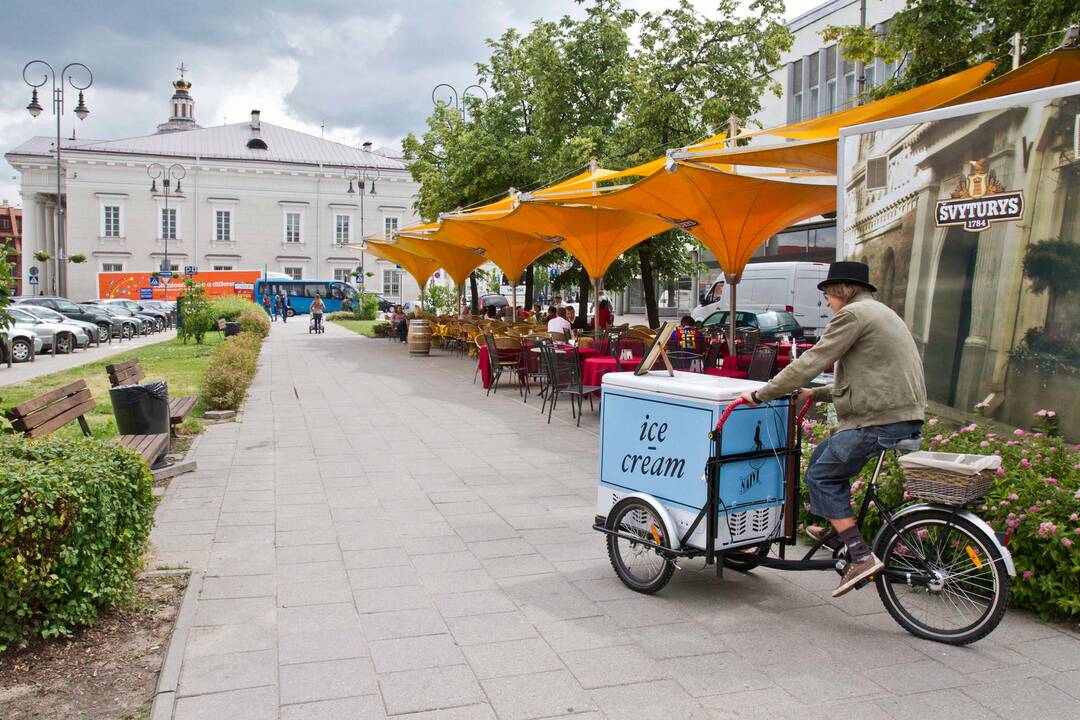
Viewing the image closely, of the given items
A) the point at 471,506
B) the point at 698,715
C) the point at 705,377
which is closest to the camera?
the point at 698,715

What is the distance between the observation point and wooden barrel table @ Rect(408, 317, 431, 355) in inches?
956

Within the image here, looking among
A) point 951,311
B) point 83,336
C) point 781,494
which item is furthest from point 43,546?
point 83,336

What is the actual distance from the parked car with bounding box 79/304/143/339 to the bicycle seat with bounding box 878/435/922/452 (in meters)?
32.4

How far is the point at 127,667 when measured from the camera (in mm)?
3984

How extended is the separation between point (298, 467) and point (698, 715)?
19.4ft

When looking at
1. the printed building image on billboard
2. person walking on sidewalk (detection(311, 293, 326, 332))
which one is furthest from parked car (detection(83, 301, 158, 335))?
the printed building image on billboard

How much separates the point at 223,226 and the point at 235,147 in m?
7.34

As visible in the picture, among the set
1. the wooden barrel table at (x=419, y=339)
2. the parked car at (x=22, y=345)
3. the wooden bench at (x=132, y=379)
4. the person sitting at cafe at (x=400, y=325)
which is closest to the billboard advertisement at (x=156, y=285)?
the person sitting at cafe at (x=400, y=325)

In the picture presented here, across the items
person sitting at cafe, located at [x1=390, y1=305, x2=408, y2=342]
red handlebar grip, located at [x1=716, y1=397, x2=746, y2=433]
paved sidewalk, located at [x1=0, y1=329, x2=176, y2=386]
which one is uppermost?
red handlebar grip, located at [x1=716, y1=397, x2=746, y2=433]

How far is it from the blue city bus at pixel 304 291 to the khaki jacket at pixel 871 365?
5581cm

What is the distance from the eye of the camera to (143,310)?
43.3 m

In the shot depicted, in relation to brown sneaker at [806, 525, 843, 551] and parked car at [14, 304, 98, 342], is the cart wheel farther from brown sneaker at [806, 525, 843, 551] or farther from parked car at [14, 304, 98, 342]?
parked car at [14, 304, 98, 342]

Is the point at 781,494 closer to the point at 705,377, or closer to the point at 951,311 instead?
the point at 705,377

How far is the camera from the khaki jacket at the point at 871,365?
166 inches
